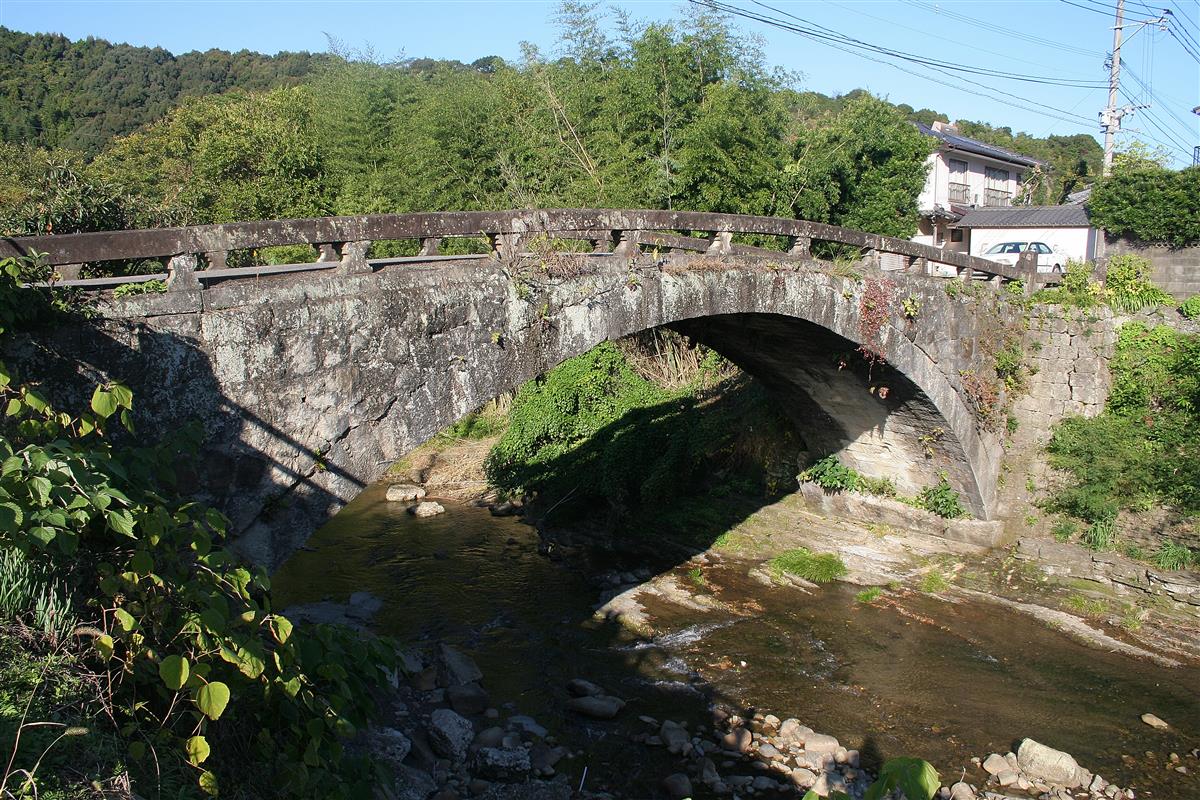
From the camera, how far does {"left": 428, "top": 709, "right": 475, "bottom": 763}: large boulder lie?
7.57 m

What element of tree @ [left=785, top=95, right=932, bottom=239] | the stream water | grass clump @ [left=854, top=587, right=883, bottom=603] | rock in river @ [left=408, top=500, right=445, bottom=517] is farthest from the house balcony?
rock in river @ [left=408, top=500, right=445, bottom=517]

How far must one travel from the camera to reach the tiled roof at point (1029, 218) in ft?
79.9

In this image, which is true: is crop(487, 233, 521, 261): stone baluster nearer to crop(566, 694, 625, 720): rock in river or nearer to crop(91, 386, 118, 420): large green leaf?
crop(91, 386, 118, 420): large green leaf

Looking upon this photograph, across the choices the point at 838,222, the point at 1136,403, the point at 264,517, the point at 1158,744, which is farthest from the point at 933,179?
the point at 264,517

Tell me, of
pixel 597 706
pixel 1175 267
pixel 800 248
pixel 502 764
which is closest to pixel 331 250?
pixel 502 764

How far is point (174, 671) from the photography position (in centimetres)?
322

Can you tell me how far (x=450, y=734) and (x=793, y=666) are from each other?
4144 mm

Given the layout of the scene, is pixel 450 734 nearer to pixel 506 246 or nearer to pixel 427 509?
pixel 506 246

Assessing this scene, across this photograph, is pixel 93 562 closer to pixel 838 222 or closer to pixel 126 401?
pixel 126 401

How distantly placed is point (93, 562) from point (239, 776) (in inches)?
45.1

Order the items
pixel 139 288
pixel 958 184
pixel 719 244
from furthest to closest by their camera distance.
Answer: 1. pixel 958 184
2. pixel 719 244
3. pixel 139 288

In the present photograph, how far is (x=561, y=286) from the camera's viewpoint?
6.87 metres

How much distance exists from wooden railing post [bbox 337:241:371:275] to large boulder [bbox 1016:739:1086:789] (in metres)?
7.23

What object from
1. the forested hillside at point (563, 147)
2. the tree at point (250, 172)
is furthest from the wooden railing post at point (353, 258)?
the tree at point (250, 172)
